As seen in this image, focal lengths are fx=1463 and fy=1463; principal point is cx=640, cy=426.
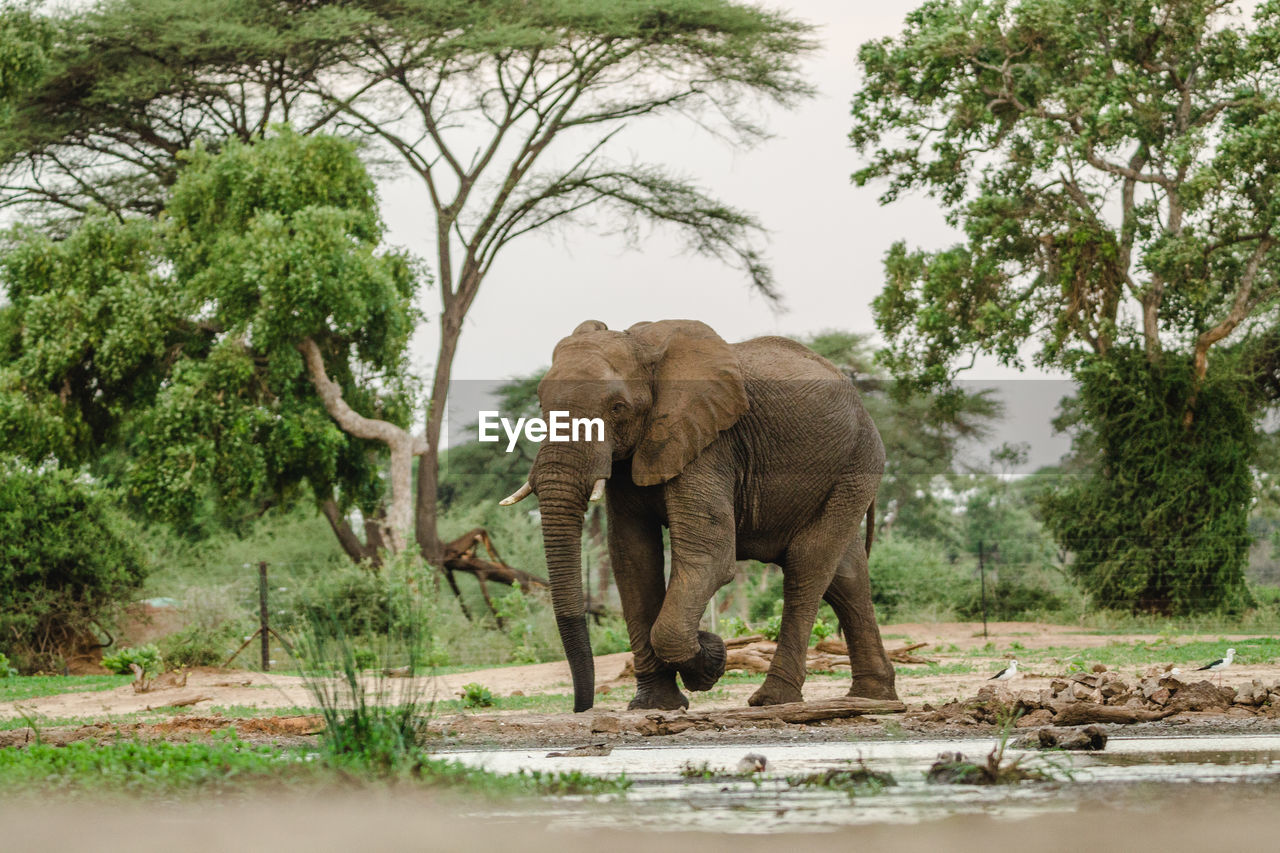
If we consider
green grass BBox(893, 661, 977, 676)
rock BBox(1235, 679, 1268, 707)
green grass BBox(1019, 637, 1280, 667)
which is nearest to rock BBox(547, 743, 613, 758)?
rock BBox(1235, 679, 1268, 707)

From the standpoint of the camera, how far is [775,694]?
8.46m

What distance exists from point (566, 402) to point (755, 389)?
143 cm

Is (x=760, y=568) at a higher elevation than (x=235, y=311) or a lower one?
lower

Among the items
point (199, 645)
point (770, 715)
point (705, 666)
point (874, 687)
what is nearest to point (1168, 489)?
point (199, 645)

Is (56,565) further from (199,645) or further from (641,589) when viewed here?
(641,589)

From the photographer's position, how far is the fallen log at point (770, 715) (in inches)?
273

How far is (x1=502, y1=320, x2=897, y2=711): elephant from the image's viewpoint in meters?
7.82

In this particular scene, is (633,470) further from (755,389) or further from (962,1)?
(962,1)

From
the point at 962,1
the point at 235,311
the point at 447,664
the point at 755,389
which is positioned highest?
the point at 962,1

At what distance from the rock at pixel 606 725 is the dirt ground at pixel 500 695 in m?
0.02

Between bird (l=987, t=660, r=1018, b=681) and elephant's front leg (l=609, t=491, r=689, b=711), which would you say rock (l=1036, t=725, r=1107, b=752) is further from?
bird (l=987, t=660, r=1018, b=681)

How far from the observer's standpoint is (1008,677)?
1093cm

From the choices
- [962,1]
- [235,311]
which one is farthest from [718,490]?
[962,1]

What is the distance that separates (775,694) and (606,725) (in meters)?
1.84
